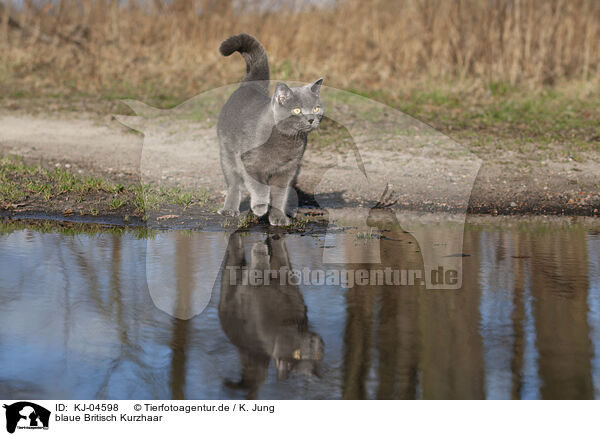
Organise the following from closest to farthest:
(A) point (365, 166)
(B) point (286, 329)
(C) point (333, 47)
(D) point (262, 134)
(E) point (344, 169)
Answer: (B) point (286, 329), (D) point (262, 134), (E) point (344, 169), (A) point (365, 166), (C) point (333, 47)

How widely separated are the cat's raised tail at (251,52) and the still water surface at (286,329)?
1791mm

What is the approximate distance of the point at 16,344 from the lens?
3348 millimetres

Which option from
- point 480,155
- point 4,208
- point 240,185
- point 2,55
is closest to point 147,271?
point 240,185

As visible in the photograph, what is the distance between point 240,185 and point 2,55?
30.4ft

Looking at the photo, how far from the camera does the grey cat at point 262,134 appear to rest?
5.53 m

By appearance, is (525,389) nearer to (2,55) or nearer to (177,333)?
(177,333)

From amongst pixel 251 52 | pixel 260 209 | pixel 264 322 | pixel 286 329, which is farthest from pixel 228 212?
pixel 286 329

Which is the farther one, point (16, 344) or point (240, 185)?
point (240, 185)

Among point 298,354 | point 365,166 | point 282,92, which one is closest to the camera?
point 298,354

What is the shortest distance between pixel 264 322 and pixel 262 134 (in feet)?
7.84

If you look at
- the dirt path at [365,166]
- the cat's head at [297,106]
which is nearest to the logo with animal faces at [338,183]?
the dirt path at [365,166]

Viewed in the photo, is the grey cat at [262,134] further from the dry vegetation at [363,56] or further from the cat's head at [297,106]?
the dry vegetation at [363,56]

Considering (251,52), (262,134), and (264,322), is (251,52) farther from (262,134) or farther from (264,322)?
(264,322)
